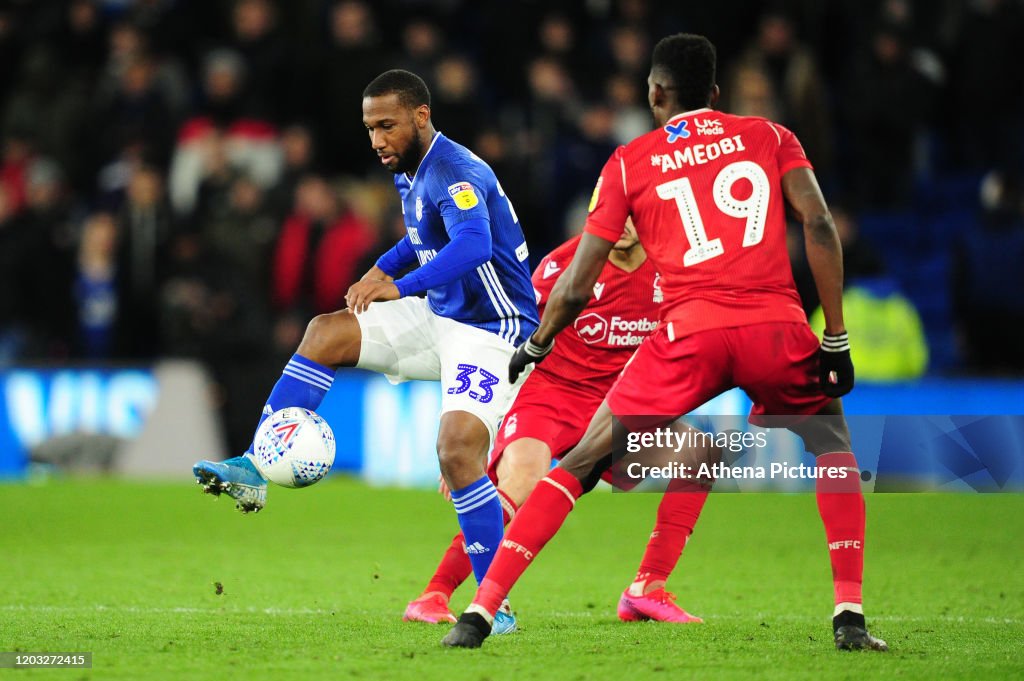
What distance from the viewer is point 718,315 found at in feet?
18.7

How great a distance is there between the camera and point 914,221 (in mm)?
15531

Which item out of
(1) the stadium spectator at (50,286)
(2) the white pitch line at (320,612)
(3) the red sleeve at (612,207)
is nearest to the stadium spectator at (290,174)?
(1) the stadium spectator at (50,286)

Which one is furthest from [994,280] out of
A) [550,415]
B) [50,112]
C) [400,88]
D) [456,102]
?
[50,112]

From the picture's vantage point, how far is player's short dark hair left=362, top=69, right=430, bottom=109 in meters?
6.65

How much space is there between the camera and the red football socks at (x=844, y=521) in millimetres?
5730

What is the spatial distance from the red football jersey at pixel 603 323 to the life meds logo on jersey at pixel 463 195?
0.98 meters

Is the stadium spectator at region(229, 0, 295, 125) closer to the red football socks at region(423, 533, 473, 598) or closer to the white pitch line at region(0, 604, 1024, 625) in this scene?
the white pitch line at region(0, 604, 1024, 625)

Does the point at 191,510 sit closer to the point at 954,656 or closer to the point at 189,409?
the point at 189,409

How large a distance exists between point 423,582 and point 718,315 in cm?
307

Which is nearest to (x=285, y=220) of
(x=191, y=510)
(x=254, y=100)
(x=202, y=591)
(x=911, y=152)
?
(x=254, y=100)

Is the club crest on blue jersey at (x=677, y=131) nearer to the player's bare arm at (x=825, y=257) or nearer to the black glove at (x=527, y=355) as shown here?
the player's bare arm at (x=825, y=257)

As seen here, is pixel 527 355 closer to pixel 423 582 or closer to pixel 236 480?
pixel 236 480

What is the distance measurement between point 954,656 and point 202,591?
3628mm

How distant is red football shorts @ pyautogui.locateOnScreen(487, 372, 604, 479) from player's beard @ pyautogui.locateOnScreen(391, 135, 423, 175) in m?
1.26
